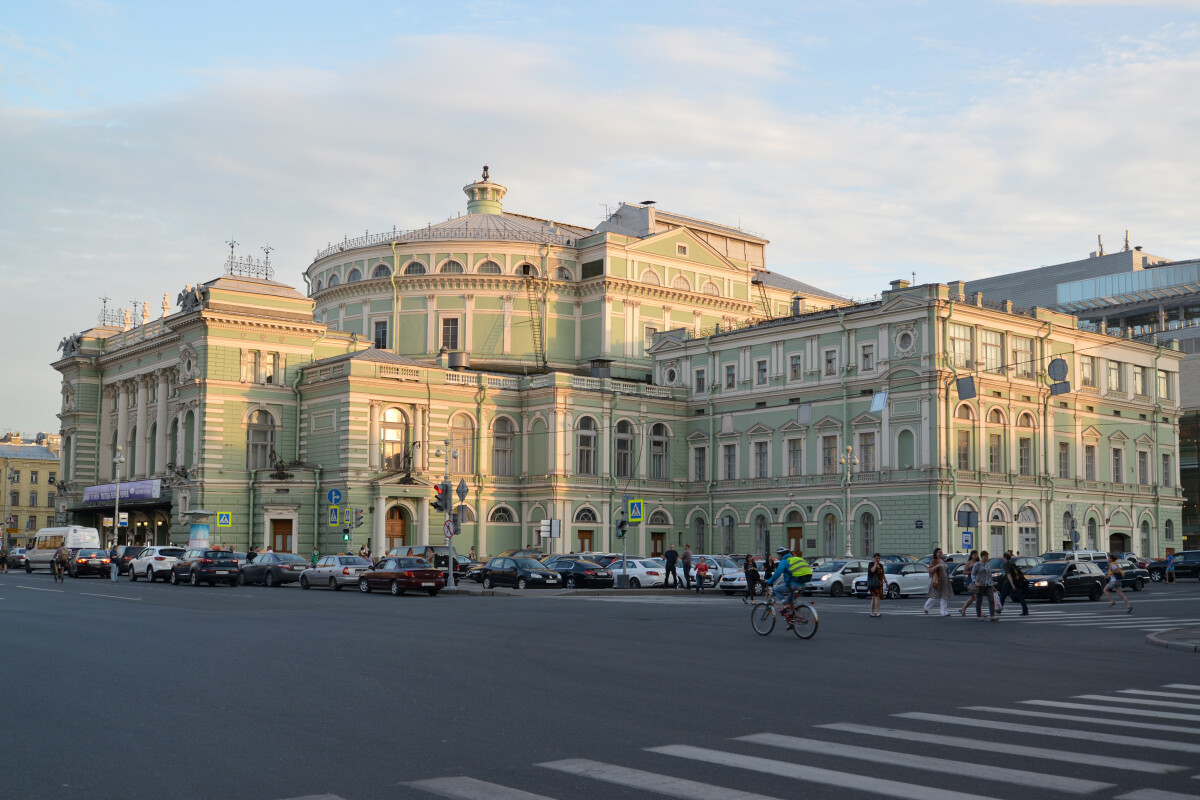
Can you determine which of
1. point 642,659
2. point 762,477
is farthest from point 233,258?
point 642,659

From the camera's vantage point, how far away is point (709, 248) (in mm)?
87188

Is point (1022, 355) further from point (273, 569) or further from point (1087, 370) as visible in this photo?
point (273, 569)

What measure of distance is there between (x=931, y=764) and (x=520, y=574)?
38001 mm

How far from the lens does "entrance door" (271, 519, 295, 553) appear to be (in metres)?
66.9

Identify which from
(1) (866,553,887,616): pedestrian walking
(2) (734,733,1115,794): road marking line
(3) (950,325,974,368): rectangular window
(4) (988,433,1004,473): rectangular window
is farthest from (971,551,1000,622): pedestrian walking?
(4) (988,433,1004,473): rectangular window

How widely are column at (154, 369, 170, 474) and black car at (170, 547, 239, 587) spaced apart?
77.2 ft

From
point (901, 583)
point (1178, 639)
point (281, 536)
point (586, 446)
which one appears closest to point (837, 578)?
point (901, 583)

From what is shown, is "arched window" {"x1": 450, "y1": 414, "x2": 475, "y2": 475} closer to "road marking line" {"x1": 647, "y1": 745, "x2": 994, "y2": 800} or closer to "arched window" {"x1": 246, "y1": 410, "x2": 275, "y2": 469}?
"arched window" {"x1": 246, "y1": 410, "x2": 275, "y2": 469}

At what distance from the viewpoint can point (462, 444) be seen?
7119cm

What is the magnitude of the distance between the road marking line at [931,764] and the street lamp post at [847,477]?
51.1 meters

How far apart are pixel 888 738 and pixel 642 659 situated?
7877 mm

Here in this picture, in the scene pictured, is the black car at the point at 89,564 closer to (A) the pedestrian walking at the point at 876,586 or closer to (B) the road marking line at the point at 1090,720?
(A) the pedestrian walking at the point at 876,586

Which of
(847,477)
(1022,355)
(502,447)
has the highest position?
(1022,355)

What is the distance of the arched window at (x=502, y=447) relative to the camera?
239 ft
